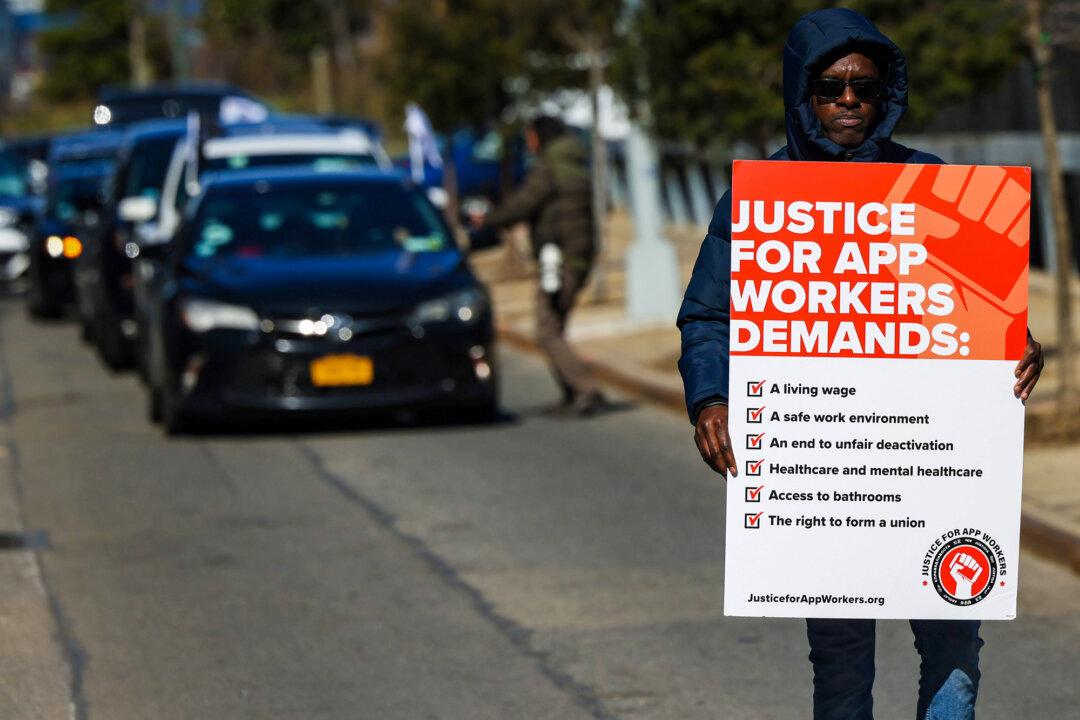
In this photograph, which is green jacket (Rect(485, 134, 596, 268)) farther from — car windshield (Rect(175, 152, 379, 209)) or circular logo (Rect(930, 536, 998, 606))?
circular logo (Rect(930, 536, 998, 606))

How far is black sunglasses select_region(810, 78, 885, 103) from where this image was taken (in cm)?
474

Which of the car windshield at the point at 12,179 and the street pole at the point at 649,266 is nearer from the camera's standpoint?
the street pole at the point at 649,266

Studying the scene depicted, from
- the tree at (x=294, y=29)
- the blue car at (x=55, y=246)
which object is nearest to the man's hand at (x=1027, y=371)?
the blue car at (x=55, y=246)

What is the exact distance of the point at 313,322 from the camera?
1245cm

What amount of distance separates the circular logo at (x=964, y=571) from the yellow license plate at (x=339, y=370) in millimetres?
8070

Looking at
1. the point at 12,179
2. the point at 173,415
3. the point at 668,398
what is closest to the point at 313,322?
the point at 173,415

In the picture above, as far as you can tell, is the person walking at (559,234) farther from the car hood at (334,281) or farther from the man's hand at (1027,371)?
the man's hand at (1027,371)

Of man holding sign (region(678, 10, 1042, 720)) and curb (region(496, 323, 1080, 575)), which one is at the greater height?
man holding sign (region(678, 10, 1042, 720))

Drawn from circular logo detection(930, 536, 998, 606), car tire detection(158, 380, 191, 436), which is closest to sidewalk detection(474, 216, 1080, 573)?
car tire detection(158, 380, 191, 436)

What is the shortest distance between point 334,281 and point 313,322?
1.31ft

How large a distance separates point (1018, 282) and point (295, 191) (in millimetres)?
9724

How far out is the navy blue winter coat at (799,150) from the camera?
470 cm

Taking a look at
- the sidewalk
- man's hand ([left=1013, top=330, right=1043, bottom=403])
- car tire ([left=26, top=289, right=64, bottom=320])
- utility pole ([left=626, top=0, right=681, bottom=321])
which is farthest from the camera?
car tire ([left=26, top=289, right=64, bottom=320])

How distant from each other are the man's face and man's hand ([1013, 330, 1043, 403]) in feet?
1.94
